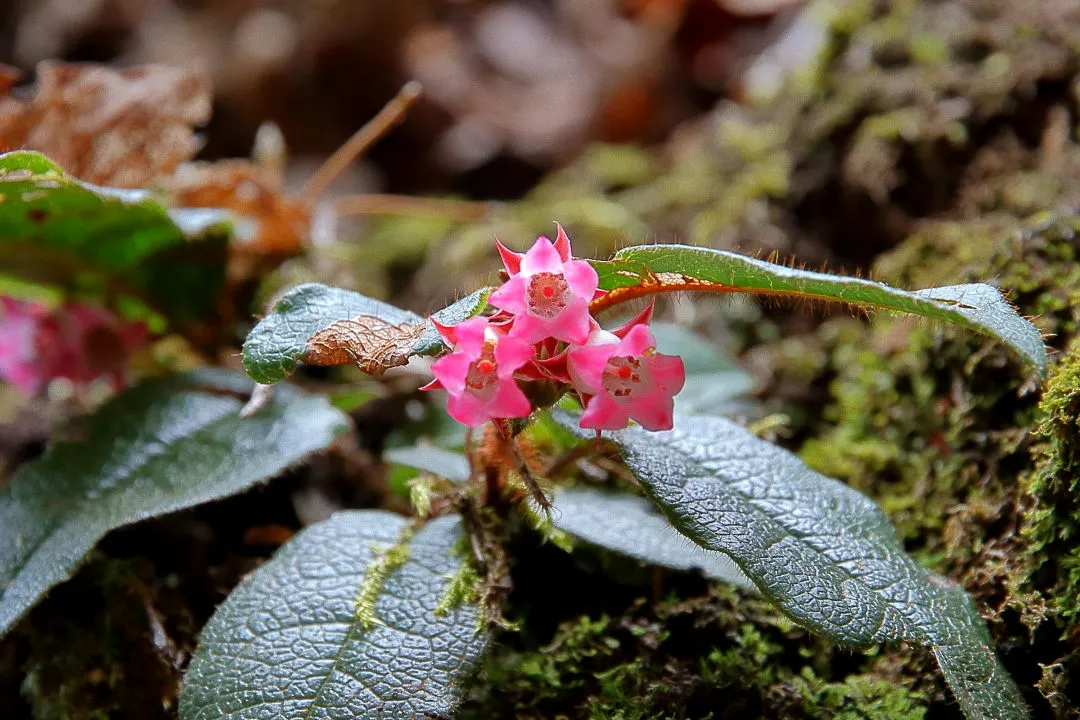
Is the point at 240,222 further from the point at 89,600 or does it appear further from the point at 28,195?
the point at 89,600

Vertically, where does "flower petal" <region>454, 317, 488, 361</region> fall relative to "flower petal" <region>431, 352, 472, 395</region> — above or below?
above

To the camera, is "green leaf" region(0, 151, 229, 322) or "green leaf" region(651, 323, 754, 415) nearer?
"green leaf" region(0, 151, 229, 322)

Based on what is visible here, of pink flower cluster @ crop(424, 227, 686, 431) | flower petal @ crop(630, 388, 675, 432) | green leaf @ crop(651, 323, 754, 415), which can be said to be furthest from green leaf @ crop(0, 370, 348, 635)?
green leaf @ crop(651, 323, 754, 415)

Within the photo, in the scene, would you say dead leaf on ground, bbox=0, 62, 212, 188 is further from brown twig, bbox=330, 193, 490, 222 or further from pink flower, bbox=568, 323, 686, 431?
pink flower, bbox=568, 323, 686, 431

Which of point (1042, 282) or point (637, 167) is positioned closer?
point (1042, 282)

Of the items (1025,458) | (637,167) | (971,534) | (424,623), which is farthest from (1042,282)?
(637,167)

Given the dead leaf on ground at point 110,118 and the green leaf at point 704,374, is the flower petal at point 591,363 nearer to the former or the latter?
the green leaf at point 704,374
